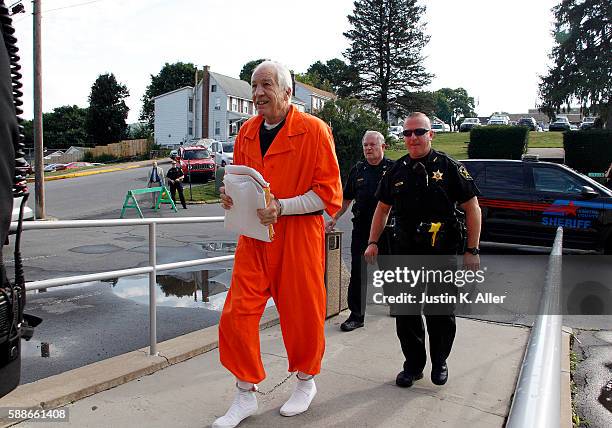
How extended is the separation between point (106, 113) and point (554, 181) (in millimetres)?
66851

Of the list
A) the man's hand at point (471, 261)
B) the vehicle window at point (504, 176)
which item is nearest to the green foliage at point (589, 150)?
the vehicle window at point (504, 176)

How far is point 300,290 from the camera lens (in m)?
3.18

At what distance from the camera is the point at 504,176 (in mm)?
10438

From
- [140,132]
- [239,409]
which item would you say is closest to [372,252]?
[239,409]

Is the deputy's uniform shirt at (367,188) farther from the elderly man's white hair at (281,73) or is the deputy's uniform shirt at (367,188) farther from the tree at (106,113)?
the tree at (106,113)

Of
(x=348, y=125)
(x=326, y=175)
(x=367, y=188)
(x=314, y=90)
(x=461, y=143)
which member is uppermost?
(x=314, y=90)

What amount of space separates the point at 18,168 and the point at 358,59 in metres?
57.0

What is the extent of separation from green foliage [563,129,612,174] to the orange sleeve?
27092mm

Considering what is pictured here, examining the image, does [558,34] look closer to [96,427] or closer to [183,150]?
[183,150]

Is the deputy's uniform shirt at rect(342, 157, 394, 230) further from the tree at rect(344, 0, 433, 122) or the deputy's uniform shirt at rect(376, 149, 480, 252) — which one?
the tree at rect(344, 0, 433, 122)

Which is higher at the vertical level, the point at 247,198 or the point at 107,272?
the point at 247,198

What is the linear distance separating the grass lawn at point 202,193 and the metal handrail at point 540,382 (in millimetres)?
20231

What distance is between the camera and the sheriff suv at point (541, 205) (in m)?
9.49

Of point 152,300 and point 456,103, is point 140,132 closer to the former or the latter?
point 152,300
